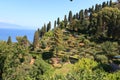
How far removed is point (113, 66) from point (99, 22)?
25988 mm

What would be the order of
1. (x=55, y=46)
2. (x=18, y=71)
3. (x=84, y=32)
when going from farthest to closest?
1. (x=84, y=32)
2. (x=55, y=46)
3. (x=18, y=71)

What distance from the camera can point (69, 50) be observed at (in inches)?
3049

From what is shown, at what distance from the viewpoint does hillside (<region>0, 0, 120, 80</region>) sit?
57.5 meters

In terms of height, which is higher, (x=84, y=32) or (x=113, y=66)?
(x=84, y=32)

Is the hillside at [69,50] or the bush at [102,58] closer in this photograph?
the hillside at [69,50]

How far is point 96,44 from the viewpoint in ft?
266

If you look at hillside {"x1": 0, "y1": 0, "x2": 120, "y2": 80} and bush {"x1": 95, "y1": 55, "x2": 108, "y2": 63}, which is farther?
bush {"x1": 95, "y1": 55, "x2": 108, "y2": 63}

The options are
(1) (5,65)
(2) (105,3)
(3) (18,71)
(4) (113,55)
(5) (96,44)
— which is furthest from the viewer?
(2) (105,3)

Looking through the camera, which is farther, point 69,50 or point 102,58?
point 69,50

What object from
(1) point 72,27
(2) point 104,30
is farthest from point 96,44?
(1) point 72,27

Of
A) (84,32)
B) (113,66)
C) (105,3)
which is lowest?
(113,66)

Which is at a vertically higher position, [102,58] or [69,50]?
[69,50]

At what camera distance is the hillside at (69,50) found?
188 feet

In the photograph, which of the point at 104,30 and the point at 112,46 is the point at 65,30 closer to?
the point at 104,30
